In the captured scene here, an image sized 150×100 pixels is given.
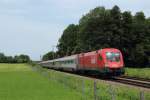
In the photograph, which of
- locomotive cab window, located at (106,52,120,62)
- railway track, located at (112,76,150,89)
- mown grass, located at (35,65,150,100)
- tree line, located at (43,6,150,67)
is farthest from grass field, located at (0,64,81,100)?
tree line, located at (43,6,150,67)

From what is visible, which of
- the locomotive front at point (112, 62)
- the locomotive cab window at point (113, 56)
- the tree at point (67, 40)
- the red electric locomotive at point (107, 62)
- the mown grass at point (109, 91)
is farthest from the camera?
the tree at point (67, 40)

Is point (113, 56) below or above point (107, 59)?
above

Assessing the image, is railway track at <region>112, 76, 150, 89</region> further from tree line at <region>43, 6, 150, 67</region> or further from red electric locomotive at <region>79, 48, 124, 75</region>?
tree line at <region>43, 6, 150, 67</region>

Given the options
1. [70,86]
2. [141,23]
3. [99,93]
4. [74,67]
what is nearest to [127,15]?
[141,23]

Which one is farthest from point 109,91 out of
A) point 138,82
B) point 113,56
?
point 113,56

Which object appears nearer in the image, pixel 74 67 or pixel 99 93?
pixel 99 93

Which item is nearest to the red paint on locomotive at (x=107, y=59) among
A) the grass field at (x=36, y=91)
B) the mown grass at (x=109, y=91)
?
the grass field at (x=36, y=91)

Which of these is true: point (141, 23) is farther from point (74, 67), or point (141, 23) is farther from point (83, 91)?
point (83, 91)

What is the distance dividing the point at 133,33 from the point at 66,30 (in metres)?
77.1

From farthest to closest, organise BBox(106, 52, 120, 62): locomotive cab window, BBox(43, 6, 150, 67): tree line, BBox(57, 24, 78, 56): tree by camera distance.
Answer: BBox(57, 24, 78, 56): tree
BBox(43, 6, 150, 67): tree line
BBox(106, 52, 120, 62): locomotive cab window

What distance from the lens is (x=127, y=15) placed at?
9950 cm

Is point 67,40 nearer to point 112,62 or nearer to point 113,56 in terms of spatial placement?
point 113,56

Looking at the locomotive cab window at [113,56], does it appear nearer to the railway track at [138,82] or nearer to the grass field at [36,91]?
the railway track at [138,82]

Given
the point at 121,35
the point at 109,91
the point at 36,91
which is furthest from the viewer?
the point at 121,35
